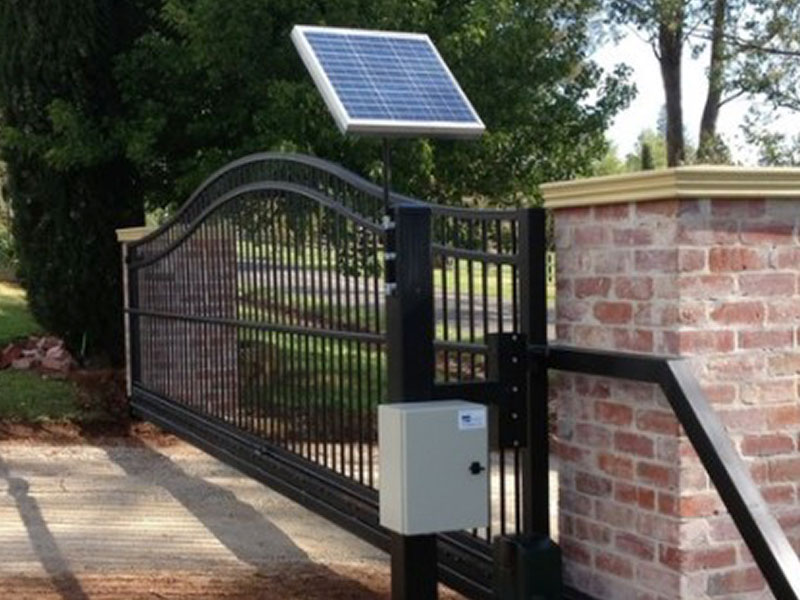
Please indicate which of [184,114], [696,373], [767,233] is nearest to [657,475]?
[696,373]

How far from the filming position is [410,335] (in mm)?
3965

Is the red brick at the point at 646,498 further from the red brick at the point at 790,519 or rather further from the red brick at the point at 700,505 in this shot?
the red brick at the point at 790,519

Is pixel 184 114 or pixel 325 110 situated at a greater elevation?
pixel 184 114

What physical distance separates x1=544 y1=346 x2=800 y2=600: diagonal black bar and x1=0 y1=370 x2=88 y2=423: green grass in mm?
7263

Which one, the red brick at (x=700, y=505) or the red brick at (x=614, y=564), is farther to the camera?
the red brick at (x=614, y=564)

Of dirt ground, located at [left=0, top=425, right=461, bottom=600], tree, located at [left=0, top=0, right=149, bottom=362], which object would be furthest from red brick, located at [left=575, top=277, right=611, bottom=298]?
tree, located at [left=0, top=0, right=149, bottom=362]

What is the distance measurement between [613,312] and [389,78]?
1207 mm

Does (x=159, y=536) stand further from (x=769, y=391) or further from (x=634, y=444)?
(x=769, y=391)

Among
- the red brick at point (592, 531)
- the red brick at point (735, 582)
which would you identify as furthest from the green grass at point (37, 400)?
the red brick at point (735, 582)

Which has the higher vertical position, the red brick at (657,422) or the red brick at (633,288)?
the red brick at (633,288)

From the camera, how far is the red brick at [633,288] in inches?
147

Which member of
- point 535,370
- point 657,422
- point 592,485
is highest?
point 535,370

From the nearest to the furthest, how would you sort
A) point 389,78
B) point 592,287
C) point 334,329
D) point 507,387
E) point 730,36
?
point 592,287
point 507,387
point 389,78
point 334,329
point 730,36

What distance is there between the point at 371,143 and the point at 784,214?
6577 mm
